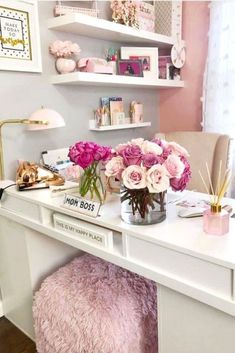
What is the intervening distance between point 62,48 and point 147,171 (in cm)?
128

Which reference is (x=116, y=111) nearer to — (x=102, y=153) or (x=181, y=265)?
(x=102, y=153)

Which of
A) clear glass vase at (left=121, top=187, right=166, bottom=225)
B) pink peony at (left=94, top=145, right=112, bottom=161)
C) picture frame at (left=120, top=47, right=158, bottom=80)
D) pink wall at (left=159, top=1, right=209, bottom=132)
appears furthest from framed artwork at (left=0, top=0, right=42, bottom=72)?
pink wall at (left=159, top=1, right=209, bottom=132)

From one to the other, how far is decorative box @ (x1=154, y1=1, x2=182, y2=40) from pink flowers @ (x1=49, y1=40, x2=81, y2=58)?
88cm

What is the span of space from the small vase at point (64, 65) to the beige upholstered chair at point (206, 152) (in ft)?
3.06

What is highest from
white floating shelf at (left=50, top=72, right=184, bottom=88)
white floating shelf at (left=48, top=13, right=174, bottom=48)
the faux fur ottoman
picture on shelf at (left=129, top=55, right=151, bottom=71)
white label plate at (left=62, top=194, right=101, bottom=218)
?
white floating shelf at (left=48, top=13, right=174, bottom=48)

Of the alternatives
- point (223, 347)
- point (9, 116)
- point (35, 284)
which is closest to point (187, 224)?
point (223, 347)

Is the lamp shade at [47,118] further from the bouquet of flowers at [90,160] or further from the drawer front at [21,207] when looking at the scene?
the bouquet of flowers at [90,160]

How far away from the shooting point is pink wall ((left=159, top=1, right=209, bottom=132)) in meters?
2.35

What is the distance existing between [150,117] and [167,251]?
199cm

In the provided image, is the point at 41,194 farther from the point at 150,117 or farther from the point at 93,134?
the point at 150,117

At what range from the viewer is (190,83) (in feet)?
8.27

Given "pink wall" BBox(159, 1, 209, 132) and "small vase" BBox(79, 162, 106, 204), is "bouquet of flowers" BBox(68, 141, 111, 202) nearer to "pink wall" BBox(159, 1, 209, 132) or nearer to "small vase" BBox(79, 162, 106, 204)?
"small vase" BBox(79, 162, 106, 204)

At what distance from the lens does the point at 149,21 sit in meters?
2.32

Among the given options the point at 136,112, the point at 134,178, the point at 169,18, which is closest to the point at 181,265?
the point at 134,178
